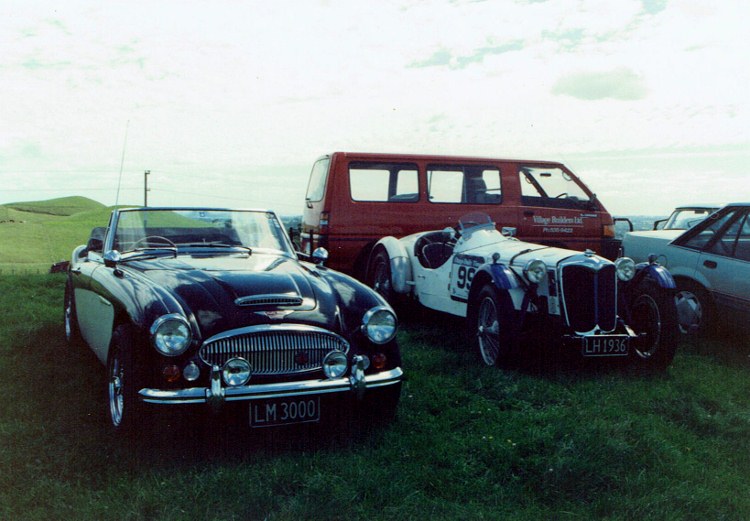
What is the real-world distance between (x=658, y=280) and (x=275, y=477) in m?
4.05

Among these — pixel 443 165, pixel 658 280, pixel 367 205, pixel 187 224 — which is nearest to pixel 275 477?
pixel 187 224

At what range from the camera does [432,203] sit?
9.96 meters

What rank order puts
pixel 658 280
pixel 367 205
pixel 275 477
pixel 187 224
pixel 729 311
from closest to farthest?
pixel 275 477, pixel 187 224, pixel 658 280, pixel 729 311, pixel 367 205

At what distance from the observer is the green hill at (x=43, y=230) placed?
42.3 meters

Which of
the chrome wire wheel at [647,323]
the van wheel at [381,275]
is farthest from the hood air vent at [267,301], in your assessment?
the van wheel at [381,275]

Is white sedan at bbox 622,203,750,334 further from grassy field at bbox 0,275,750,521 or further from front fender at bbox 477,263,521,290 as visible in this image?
front fender at bbox 477,263,521,290

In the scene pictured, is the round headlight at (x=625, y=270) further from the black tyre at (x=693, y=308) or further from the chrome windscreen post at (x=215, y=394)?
the chrome windscreen post at (x=215, y=394)

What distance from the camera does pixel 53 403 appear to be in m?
4.91

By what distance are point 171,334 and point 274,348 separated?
1.84ft

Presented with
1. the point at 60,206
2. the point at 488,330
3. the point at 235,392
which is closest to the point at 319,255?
the point at 488,330

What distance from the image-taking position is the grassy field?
3.34m

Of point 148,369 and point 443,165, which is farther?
point 443,165

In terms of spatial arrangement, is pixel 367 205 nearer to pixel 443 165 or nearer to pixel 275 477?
pixel 443 165

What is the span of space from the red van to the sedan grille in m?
3.89
